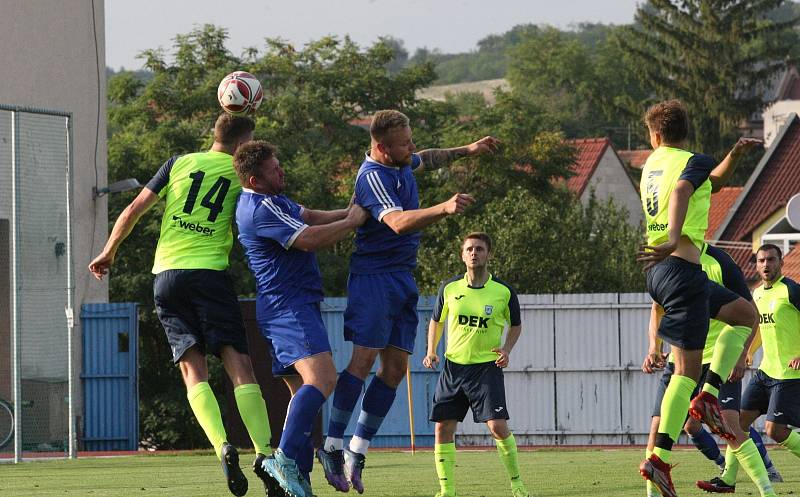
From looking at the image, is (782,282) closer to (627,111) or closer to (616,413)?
(616,413)

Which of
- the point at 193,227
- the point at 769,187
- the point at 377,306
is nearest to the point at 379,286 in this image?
the point at 377,306

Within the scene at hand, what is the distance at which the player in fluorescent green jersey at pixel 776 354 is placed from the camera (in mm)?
12398

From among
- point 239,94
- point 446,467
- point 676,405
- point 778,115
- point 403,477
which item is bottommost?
point 403,477

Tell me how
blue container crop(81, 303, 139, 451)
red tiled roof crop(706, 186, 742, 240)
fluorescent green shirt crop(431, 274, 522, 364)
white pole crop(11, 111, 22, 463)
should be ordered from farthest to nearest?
red tiled roof crop(706, 186, 742, 240) → blue container crop(81, 303, 139, 451) → white pole crop(11, 111, 22, 463) → fluorescent green shirt crop(431, 274, 522, 364)

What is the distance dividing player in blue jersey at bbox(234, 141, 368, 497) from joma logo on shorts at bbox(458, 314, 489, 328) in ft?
8.65

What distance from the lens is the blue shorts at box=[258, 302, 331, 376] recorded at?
8.27 metres

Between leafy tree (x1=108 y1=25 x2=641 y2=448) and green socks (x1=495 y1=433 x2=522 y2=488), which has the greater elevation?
leafy tree (x1=108 y1=25 x2=641 y2=448)

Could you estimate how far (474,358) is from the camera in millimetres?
10641

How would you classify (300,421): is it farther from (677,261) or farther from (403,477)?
(403,477)

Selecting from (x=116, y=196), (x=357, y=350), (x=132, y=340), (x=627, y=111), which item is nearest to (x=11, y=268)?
(x=132, y=340)

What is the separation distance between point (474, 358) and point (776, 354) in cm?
353

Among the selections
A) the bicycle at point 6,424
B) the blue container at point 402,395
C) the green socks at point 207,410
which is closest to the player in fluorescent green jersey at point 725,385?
the green socks at point 207,410

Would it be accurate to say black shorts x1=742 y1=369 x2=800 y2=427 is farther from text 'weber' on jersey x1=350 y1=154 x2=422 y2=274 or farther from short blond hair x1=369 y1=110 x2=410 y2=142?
short blond hair x1=369 y1=110 x2=410 y2=142

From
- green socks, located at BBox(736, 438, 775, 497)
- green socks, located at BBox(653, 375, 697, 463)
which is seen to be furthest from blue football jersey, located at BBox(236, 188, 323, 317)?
green socks, located at BBox(736, 438, 775, 497)
